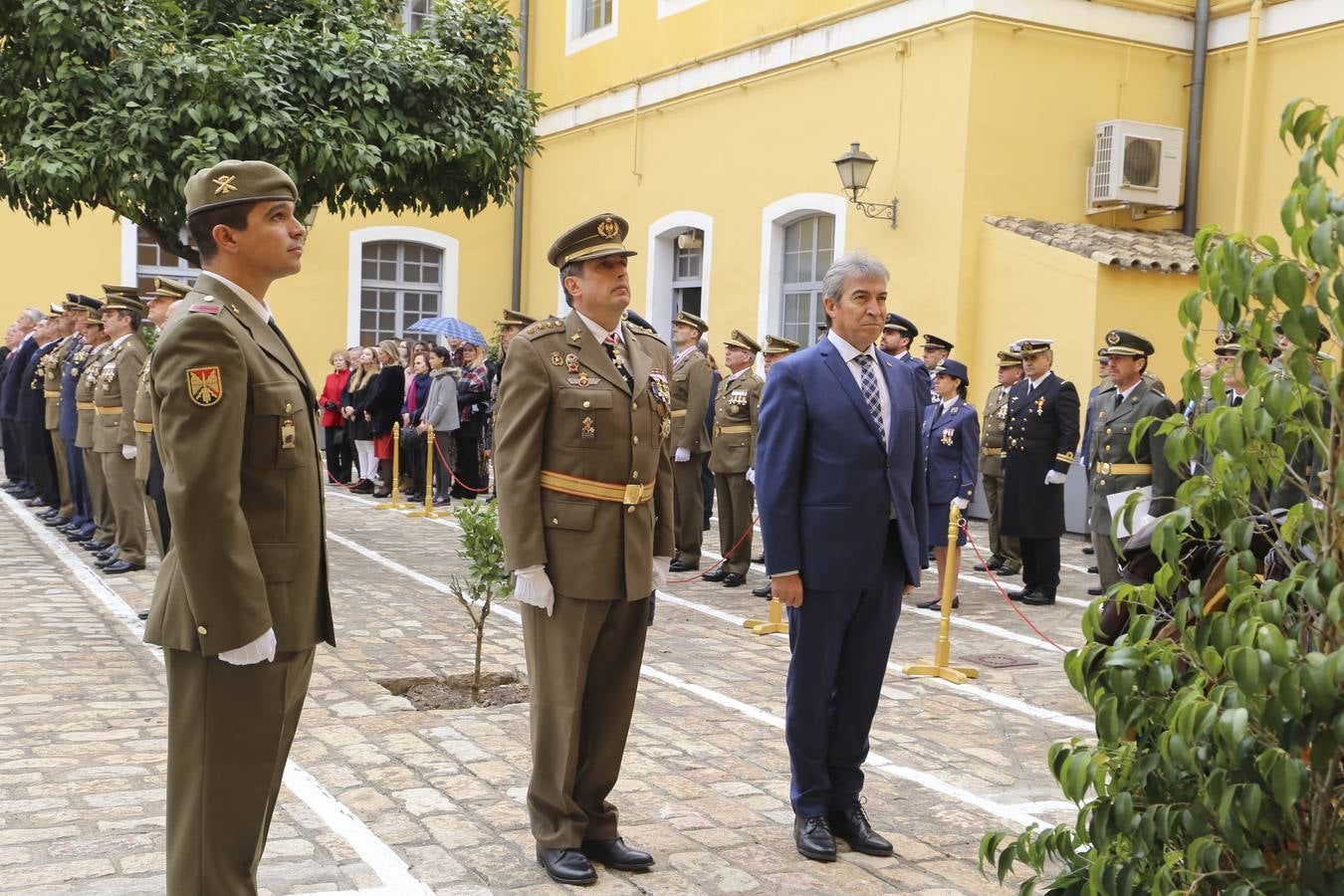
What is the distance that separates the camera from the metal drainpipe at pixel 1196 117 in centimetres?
1457

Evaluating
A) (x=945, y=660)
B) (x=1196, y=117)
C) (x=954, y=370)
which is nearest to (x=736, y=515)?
(x=954, y=370)

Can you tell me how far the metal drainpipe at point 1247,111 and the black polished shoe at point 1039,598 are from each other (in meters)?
5.83

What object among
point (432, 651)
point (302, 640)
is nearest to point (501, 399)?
point (302, 640)

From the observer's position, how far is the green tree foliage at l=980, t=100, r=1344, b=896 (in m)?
2.21

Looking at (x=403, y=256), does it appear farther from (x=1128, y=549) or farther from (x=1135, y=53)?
(x=1128, y=549)

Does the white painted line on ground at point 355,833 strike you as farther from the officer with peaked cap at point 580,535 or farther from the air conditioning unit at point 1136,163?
the air conditioning unit at point 1136,163

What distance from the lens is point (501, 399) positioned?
431 cm

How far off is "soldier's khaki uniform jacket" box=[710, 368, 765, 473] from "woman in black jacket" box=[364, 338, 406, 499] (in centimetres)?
690

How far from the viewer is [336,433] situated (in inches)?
712

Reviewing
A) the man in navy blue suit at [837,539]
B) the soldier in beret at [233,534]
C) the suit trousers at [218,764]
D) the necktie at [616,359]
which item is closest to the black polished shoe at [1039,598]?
the man in navy blue suit at [837,539]

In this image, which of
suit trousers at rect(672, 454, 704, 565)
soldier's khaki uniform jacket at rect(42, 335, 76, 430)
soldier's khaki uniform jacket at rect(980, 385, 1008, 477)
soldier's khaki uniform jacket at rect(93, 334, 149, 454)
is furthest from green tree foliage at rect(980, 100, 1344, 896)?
soldier's khaki uniform jacket at rect(42, 335, 76, 430)

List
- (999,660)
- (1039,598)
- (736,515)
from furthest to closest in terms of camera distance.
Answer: (736,515) → (1039,598) → (999,660)

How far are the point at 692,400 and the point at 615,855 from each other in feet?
23.9

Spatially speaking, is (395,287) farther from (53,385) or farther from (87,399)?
(87,399)
